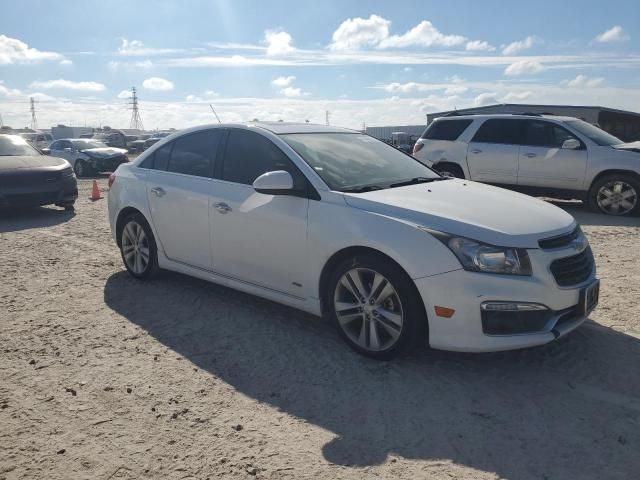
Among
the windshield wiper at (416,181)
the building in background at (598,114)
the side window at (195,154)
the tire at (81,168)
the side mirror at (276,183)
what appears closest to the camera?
the side mirror at (276,183)

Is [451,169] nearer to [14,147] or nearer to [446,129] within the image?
[446,129]

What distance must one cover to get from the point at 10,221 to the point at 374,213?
8.34 m

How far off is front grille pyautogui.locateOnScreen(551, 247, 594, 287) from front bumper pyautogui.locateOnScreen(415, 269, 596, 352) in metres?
0.08

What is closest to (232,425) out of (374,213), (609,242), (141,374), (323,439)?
(323,439)

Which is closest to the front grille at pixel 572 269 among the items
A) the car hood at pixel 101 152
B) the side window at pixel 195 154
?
the side window at pixel 195 154

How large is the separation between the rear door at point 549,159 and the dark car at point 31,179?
330 inches

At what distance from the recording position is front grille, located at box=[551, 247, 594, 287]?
3529mm

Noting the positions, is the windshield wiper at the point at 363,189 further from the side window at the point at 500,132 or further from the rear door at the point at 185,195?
the side window at the point at 500,132

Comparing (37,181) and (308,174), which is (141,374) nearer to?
(308,174)

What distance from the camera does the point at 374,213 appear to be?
373cm

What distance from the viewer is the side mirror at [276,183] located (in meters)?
4.04

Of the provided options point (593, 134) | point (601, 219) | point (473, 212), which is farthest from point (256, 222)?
point (593, 134)

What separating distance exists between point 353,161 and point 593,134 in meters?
7.30

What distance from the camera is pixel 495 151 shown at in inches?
414
